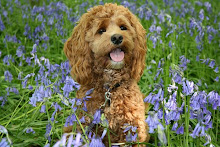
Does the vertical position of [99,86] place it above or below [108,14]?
below

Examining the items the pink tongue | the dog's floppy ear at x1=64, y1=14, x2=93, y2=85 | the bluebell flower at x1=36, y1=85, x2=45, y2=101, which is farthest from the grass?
the pink tongue

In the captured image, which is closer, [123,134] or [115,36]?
[115,36]

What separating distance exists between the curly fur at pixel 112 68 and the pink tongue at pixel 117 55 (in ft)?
0.13

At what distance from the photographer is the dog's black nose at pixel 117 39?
2.66 m

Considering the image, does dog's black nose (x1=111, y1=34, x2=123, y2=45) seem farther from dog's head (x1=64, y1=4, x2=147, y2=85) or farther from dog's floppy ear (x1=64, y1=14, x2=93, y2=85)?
dog's floppy ear (x1=64, y1=14, x2=93, y2=85)

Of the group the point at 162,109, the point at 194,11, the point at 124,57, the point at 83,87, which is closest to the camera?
the point at 162,109

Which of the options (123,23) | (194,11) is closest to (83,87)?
(123,23)

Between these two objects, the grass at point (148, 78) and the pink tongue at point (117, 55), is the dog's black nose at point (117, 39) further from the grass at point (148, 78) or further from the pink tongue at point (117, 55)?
the grass at point (148, 78)

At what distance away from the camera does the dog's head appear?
2.76 m

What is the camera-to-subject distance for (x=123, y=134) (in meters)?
2.92

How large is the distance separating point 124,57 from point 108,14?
44 cm

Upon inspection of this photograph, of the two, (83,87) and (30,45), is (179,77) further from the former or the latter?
(30,45)

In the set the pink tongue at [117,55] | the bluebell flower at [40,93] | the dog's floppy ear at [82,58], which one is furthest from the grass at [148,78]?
the pink tongue at [117,55]

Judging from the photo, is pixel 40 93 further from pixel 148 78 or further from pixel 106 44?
pixel 148 78
